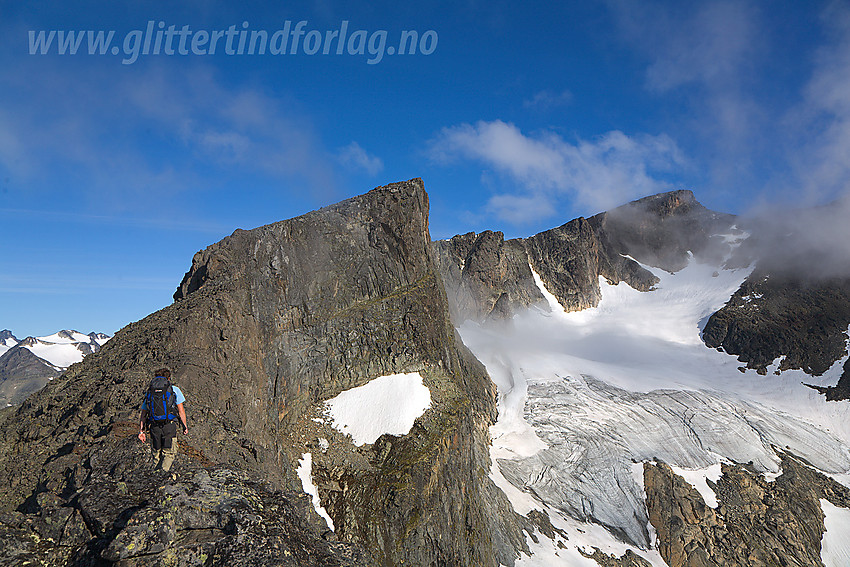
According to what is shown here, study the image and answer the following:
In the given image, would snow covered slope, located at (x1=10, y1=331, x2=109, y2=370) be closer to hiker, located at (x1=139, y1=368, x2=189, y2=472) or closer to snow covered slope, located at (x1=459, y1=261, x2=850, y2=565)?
snow covered slope, located at (x1=459, y1=261, x2=850, y2=565)

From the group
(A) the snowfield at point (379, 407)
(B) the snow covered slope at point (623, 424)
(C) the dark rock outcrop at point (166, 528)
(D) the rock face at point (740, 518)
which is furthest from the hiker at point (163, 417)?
(D) the rock face at point (740, 518)

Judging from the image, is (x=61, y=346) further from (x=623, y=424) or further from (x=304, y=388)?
(x=623, y=424)

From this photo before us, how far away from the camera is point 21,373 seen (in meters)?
122

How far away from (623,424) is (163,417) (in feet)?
191

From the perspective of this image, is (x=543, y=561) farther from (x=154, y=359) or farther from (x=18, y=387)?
(x=18, y=387)

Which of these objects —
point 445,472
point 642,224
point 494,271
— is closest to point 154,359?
→ point 445,472

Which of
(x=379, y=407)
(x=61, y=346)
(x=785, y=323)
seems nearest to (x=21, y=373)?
(x=61, y=346)

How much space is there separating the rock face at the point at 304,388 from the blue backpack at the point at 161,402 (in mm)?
1146

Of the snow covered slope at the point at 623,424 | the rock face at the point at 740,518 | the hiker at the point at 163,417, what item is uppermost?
the hiker at the point at 163,417

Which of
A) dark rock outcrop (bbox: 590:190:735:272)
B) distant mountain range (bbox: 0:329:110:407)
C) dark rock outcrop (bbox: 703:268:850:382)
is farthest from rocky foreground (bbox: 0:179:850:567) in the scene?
distant mountain range (bbox: 0:329:110:407)

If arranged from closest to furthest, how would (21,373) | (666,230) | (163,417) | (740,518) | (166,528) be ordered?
1. (166,528)
2. (163,417)
3. (740,518)
4. (21,373)
5. (666,230)

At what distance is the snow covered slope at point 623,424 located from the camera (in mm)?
48344

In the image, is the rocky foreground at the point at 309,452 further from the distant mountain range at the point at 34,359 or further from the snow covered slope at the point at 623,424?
the distant mountain range at the point at 34,359

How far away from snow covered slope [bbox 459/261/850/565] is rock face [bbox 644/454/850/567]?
155 cm
